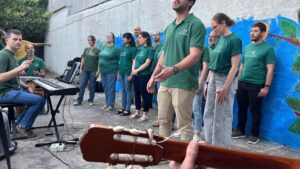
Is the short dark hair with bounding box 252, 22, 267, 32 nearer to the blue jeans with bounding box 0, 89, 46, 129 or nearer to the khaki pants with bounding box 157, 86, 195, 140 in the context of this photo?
the khaki pants with bounding box 157, 86, 195, 140

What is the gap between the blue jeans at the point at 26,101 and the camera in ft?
16.1

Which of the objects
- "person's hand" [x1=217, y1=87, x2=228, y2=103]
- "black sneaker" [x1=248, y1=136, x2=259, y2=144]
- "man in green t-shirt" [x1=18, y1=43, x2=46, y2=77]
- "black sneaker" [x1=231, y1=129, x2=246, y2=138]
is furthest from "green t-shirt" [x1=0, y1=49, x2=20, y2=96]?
"black sneaker" [x1=248, y1=136, x2=259, y2=144]

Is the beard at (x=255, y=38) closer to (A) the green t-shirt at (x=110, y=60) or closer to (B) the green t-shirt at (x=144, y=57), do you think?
(B) the green t-shirt at (x=144, y=57)

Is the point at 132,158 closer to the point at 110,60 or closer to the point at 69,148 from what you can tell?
the point at 69,148

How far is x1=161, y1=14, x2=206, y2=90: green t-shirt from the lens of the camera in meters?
3.30

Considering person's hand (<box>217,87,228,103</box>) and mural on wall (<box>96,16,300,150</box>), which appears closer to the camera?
person's hand (<box>217,87,228,103</box>)

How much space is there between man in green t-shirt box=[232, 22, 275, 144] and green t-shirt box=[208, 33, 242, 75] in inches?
39.3

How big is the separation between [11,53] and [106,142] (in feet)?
14.8

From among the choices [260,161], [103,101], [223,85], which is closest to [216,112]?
[223,85]

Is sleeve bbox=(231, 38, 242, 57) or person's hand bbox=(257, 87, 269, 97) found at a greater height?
sleeve bbox=(231, 38, 242, 57)

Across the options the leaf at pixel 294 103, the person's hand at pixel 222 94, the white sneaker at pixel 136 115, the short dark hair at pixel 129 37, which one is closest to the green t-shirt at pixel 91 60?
the short dark hair at pixel 129 37

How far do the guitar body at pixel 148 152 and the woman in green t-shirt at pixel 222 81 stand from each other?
3.03 m

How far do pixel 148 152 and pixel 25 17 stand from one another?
68.2 feet

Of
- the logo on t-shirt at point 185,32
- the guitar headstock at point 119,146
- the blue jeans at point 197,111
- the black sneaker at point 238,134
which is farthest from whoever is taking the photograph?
the black sneaker at point 238,134
